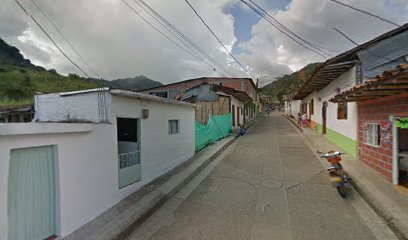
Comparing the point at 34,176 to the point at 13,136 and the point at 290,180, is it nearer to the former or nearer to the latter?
the point at 13,136

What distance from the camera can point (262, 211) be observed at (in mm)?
4336

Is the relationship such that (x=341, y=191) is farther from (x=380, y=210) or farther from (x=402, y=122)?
(x=402, y=122)

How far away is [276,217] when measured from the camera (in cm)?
407

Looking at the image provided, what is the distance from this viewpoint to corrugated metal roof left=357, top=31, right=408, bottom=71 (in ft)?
20.4

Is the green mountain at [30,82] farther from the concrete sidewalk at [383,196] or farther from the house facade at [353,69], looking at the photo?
the concrete sidewalk at [383,196]

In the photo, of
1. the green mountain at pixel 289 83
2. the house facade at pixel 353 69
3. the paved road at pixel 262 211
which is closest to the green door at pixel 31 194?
the paved road at pixel 262 211

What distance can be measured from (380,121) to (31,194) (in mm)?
7932

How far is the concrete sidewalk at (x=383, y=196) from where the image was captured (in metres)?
3.58

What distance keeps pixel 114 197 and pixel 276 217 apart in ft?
10.9

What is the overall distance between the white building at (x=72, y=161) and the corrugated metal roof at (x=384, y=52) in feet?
21.4

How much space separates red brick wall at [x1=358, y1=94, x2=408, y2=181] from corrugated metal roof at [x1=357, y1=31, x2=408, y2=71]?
1.19m

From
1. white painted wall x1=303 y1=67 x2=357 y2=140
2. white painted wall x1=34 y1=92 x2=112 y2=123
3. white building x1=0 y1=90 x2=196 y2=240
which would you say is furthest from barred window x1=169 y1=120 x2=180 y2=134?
white painted wall x1=303 y1=67 x2=357 y2=140

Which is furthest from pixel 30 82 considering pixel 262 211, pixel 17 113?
pixel 262 211

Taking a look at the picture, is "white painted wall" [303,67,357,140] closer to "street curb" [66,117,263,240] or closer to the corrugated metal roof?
the corrugated metal roof
